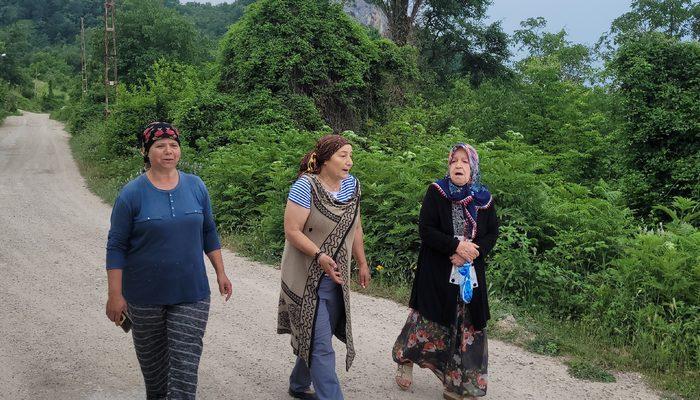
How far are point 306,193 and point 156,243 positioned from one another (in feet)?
3.34

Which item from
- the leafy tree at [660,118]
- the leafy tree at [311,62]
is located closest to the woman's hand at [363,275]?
the leafy tree at [660,118]

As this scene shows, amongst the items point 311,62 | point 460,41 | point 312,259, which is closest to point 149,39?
point 460,41

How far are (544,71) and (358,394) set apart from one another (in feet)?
52.1

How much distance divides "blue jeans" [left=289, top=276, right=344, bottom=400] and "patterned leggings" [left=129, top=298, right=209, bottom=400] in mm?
744

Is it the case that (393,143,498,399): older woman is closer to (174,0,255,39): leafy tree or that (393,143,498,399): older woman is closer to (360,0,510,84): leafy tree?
(360,0,510,84): leafy tree

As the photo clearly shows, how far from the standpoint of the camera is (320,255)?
4.05 m

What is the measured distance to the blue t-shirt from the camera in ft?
11.6

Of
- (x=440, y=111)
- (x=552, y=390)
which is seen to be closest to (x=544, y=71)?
(x=440, y=111)

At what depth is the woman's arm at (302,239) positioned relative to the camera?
4.04m

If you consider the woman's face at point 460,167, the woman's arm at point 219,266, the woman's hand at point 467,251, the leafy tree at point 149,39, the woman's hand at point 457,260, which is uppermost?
the leafy tree at point 149,39

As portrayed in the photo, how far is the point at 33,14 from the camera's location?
113 metres

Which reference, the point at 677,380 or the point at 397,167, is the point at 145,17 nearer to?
the point at 397,167

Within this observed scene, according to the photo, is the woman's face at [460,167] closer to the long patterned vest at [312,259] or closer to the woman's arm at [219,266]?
the long patterned vest at [312,259]

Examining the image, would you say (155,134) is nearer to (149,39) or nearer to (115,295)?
(115,295)
